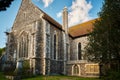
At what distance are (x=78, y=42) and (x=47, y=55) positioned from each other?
10.4 metres

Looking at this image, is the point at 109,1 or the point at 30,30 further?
the point at 30,30

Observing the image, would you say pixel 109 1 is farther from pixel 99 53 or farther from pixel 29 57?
pixel 29 57

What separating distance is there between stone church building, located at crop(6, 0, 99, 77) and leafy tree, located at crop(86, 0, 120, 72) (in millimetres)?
4124

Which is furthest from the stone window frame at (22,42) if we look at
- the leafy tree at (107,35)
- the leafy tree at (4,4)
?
the leafy tree at (4,4)

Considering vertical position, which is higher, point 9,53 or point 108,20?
point 108,20

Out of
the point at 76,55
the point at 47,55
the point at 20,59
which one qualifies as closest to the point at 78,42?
the point at 76,55

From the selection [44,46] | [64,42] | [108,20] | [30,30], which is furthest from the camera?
[64,42]

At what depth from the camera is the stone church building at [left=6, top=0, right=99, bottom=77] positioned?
32406 millimetres

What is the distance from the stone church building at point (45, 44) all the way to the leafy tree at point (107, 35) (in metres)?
4.12

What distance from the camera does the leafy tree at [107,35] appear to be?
2338 centimetres

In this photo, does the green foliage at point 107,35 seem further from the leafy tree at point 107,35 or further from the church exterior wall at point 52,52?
the church exterior wall at point 52,52

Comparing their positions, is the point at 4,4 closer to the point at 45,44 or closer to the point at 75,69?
the point at 45,44

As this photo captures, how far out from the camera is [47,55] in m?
32.8

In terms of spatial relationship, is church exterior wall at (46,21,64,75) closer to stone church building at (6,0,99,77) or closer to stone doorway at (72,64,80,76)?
stone church building at (6,0,99,77)
